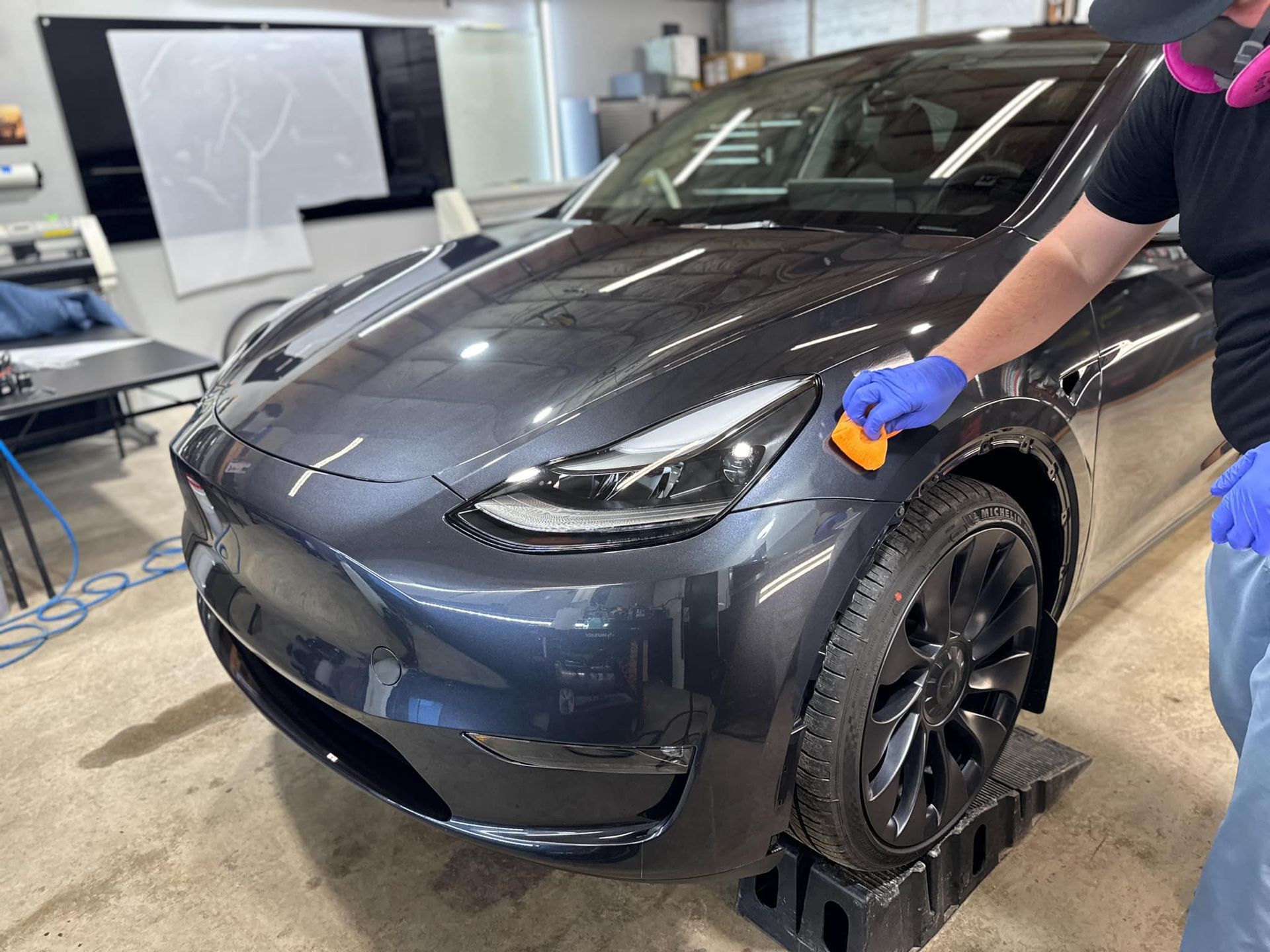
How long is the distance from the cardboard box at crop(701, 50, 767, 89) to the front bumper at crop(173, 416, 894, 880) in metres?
5.57

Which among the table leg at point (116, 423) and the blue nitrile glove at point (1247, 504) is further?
the table leg at point (116, 423)

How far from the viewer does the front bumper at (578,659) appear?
0.92 meters

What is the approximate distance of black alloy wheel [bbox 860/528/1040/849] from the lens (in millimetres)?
1071

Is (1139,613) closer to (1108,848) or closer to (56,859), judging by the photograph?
(1108,848)

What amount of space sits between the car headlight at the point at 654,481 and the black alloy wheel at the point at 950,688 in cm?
27

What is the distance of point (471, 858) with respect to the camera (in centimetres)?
139

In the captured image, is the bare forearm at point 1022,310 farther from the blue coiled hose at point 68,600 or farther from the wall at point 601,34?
the wall at point 601,34

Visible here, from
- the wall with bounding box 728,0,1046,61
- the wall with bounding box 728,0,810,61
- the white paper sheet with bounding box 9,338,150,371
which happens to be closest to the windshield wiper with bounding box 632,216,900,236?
the white paper sheet with bounding box 9,338,150,371

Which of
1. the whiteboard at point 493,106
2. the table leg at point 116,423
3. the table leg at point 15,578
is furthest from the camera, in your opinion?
the whiteboard at point 493,106

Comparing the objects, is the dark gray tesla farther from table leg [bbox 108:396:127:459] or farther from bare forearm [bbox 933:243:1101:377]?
table leg [bbox 108:396:127:459]

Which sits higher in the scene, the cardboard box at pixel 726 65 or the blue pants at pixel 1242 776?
the cardboard box at pixel 726 65

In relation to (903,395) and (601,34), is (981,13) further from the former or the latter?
(903,395)

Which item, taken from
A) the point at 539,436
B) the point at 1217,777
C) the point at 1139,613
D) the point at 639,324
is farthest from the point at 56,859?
the point at 1139,613

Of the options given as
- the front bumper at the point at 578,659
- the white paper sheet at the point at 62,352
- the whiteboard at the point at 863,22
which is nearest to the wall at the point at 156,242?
the white paper sheet at the point at 62,352
